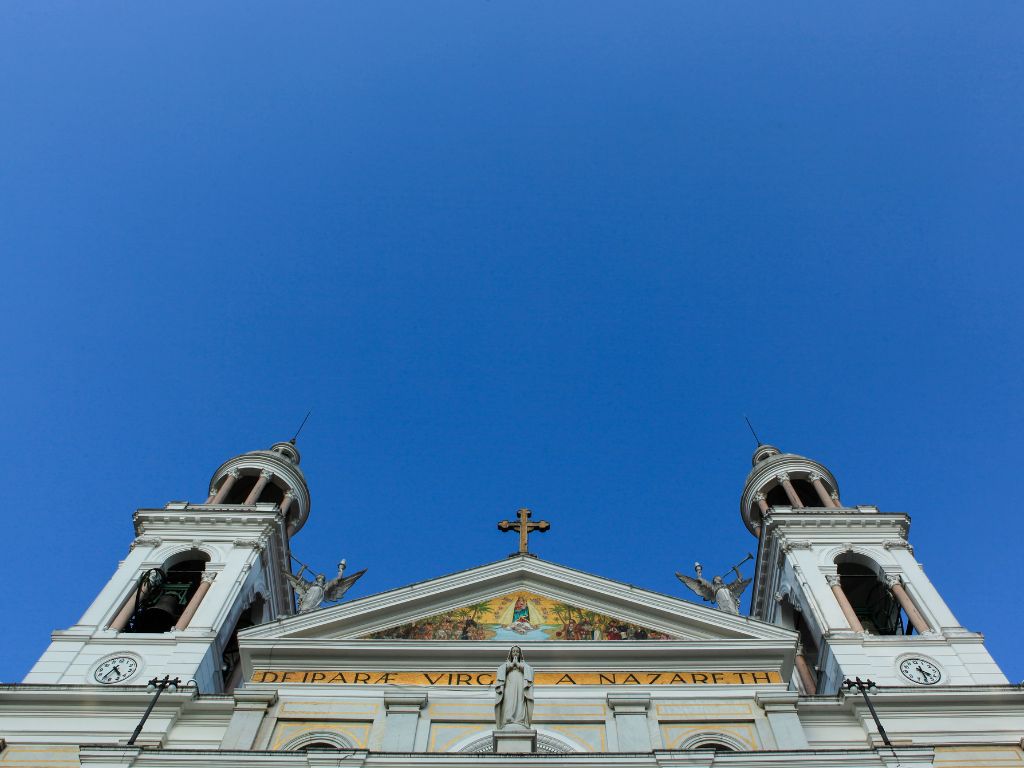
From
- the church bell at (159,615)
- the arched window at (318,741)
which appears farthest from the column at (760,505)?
the church bell at (159,615)

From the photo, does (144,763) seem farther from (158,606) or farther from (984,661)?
(984,661)

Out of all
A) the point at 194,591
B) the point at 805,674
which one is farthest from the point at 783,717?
the point at 194,591

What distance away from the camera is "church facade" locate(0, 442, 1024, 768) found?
1587cm

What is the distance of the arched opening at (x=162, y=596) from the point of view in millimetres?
23141

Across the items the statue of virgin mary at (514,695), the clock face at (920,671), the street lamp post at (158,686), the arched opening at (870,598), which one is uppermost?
the arched opening at (870,598)

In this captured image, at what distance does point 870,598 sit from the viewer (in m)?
25.6

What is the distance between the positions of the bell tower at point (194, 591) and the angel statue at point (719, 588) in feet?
30.4

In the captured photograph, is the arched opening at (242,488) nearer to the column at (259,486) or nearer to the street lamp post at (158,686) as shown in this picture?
the column at (259,486)

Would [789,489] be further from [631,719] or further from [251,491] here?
[251,491]

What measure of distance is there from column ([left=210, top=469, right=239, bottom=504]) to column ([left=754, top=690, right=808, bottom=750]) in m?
Result: 15.0

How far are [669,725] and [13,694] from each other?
1137 cm

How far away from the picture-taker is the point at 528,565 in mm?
20922

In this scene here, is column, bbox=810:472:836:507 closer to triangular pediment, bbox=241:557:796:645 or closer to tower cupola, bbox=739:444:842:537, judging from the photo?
tower cupola, bbox=739:444:842:537

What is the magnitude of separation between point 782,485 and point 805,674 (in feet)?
21.8
